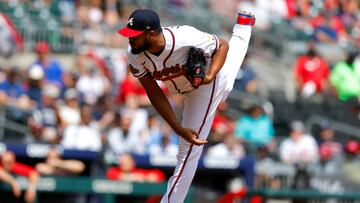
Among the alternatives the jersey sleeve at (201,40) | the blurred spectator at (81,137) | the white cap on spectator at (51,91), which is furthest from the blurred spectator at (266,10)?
the jersey sleeve at (201,40)

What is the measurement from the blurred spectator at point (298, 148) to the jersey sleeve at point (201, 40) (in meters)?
7.68

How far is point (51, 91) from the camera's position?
15016 millimetres

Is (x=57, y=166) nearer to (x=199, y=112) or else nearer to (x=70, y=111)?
(x=70, y=111)

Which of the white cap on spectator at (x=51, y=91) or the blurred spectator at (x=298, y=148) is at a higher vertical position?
the white cap on spectator at (x=51, y=91)

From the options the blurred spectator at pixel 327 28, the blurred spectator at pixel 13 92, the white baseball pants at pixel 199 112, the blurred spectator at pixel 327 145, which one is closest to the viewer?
the white baseball pants at pixel 199 112

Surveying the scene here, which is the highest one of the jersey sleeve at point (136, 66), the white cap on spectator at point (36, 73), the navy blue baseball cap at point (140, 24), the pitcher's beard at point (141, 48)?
the navy blue baseball cap at point (140, 24)

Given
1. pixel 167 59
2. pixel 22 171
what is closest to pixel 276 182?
pixel 22 171

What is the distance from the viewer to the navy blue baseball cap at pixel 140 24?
8086 mm

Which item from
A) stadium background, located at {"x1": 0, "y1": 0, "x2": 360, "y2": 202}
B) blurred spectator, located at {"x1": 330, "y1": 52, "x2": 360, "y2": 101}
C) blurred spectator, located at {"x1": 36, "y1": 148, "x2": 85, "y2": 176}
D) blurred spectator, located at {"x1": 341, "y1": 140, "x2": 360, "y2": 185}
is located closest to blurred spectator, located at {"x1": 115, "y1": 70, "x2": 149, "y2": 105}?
stadium background, located at {"x1": 0, "y1": 0, "x2": 360, "y2": 202}

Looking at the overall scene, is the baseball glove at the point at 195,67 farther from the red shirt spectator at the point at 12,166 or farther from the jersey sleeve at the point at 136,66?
the red shirt spectator at the point at 12,166

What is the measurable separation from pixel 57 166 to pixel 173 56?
4989mm

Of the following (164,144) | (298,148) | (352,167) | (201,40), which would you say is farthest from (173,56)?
(352,167)

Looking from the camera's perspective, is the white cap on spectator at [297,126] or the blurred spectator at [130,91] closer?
the blurred spectator at [130,91]

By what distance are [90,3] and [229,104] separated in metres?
3.47
